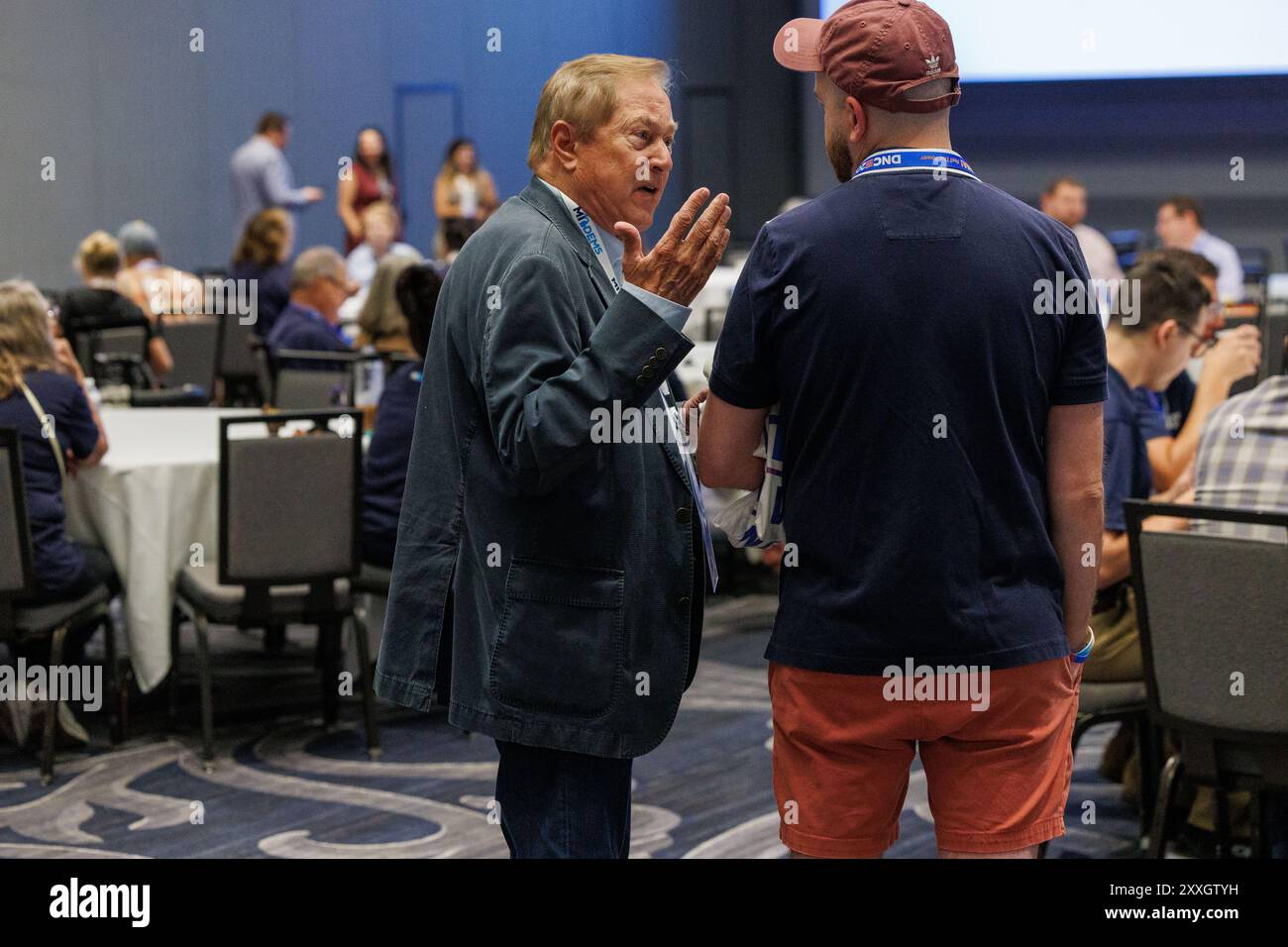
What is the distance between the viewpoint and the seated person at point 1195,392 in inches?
152

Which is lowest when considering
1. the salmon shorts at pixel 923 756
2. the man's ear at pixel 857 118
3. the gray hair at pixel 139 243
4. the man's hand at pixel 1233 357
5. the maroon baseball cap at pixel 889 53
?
the salmon shorts at pixel 923 756

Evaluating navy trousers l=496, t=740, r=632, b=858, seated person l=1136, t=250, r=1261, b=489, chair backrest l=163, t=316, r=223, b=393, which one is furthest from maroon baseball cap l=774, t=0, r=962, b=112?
chair backrest l=163, t=316, r=223, b=393

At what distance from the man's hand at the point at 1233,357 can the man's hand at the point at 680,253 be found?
266 cm

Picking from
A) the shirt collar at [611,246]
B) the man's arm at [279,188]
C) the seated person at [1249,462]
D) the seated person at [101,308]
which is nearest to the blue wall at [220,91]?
the man's arm at [279,188]

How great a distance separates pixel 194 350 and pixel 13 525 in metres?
3.78

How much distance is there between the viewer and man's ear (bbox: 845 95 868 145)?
70.2 inches

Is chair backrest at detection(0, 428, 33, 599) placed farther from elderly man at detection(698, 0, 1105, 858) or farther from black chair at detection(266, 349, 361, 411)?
elderly man at detection(698, 0, 1105, 858)

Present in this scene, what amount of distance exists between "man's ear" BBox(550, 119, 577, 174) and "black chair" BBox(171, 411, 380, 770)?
250 cm

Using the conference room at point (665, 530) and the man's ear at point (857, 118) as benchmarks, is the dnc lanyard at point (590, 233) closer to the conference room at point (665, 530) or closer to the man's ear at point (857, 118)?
the conference room at point (665, 530)

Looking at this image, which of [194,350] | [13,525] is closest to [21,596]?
[13,525]

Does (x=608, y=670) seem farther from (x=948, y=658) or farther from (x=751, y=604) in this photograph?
(x=751, y=604)

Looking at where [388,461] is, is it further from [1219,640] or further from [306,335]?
[1219,640]
